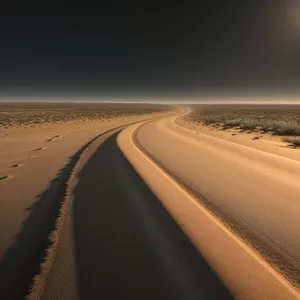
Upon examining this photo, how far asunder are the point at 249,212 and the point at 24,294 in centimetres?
346

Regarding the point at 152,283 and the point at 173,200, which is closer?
the point at 152,283

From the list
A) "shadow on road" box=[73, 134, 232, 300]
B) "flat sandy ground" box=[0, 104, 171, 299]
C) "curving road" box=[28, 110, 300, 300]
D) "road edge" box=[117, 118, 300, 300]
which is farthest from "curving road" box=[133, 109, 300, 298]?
"flat sandy ground" box=[0, 104, 171, 299]

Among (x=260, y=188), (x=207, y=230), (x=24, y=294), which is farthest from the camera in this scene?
(x=260, y=188)

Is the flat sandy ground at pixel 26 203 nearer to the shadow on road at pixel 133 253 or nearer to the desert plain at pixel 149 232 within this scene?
the desert plain at pixel 149 232

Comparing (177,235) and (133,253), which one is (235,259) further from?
(133,253)

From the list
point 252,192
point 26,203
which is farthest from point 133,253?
point 252,192

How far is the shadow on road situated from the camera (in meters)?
2.44

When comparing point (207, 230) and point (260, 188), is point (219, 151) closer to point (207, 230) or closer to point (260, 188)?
point (260, 188)

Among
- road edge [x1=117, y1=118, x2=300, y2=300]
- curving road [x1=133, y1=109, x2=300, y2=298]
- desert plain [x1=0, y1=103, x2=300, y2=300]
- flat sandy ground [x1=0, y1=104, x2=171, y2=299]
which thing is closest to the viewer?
road edge [x1=117, y1=118, x2=300, y2=300]

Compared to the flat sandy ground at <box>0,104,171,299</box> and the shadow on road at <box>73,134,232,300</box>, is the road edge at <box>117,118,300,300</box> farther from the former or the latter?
the flat sandy ground at <box>0,104,171,299</box>


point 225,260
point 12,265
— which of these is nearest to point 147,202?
point 225,260

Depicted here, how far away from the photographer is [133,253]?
309cm

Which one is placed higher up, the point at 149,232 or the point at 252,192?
the point at 149,232

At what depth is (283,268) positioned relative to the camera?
281cm
